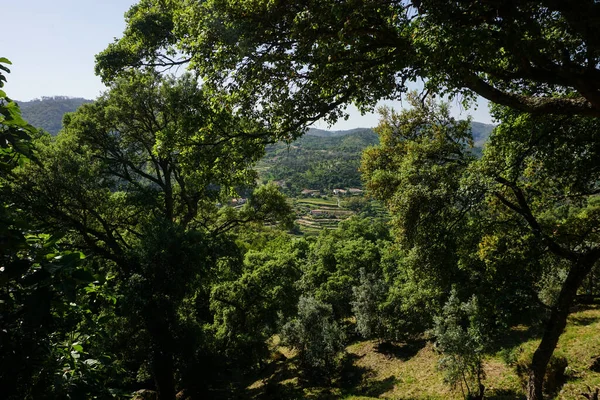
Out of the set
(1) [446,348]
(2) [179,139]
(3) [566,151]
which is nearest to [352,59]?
(2) [179,139]

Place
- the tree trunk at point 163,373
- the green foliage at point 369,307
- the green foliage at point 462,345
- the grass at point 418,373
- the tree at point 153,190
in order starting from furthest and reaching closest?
the green foliage at point 369,307
the grass at point 418,373
the green foliage at point 462,345
the tree trunk at point 163,373
the tree at point 153,190

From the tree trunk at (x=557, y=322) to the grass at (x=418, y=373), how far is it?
3.70 metres

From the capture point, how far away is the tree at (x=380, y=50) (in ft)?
14.5

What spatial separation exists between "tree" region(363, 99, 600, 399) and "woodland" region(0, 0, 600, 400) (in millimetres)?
64

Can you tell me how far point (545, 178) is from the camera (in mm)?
9305

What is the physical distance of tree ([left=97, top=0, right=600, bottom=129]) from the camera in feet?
14.5

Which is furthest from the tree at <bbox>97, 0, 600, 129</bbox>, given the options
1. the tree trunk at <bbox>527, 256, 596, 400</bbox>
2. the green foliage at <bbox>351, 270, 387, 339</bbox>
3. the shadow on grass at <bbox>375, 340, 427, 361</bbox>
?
the shadow on grass at <bbox>375, 340, 427, 361</bbox>

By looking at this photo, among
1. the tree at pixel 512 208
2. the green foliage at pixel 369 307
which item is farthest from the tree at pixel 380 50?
the green foliage at pixel 369 307

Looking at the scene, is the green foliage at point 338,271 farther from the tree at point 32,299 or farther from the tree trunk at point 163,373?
the tree at point 32,299

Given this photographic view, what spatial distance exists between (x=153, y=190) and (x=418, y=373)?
57.9ft

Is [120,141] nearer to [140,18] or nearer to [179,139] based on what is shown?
[140,18]

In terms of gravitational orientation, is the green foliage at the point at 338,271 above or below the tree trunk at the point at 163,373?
below

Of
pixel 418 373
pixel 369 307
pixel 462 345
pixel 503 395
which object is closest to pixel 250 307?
pixel 369 307

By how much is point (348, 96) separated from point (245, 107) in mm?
2095
